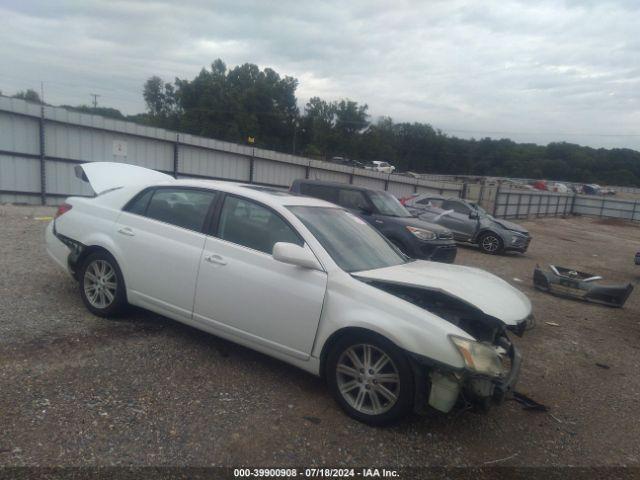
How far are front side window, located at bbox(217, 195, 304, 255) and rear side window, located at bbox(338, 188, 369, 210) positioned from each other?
5.92 meters

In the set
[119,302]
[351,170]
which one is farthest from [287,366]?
[351,170]

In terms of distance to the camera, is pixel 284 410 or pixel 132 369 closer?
pixel 284 410

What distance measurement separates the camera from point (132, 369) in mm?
3877

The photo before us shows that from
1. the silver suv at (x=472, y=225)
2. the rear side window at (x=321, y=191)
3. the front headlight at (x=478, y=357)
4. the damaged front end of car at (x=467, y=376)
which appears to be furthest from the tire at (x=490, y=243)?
the front headlight at (x=478, y=357)

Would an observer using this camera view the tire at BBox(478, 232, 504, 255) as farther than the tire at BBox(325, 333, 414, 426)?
Yes

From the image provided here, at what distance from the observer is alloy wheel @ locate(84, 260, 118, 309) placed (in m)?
4.74

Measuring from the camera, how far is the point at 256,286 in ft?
12.5

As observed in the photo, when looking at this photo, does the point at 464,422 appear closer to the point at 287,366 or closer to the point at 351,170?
the point at 287,366

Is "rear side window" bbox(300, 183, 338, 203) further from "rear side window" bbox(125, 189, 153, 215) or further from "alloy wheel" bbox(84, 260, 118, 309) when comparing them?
"alloy wheel" bbox(84, 260, 118, 309)

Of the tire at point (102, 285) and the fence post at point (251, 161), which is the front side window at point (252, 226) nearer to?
the tire at point (102, 285)

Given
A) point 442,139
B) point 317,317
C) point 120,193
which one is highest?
point 442,139

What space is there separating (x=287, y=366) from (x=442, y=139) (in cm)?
9527

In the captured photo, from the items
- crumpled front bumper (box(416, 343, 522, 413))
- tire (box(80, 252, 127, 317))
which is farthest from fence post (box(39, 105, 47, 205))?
crumpled front bumper (box(416, 343, 522, 413))

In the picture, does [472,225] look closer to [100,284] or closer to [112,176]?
[112,176]
